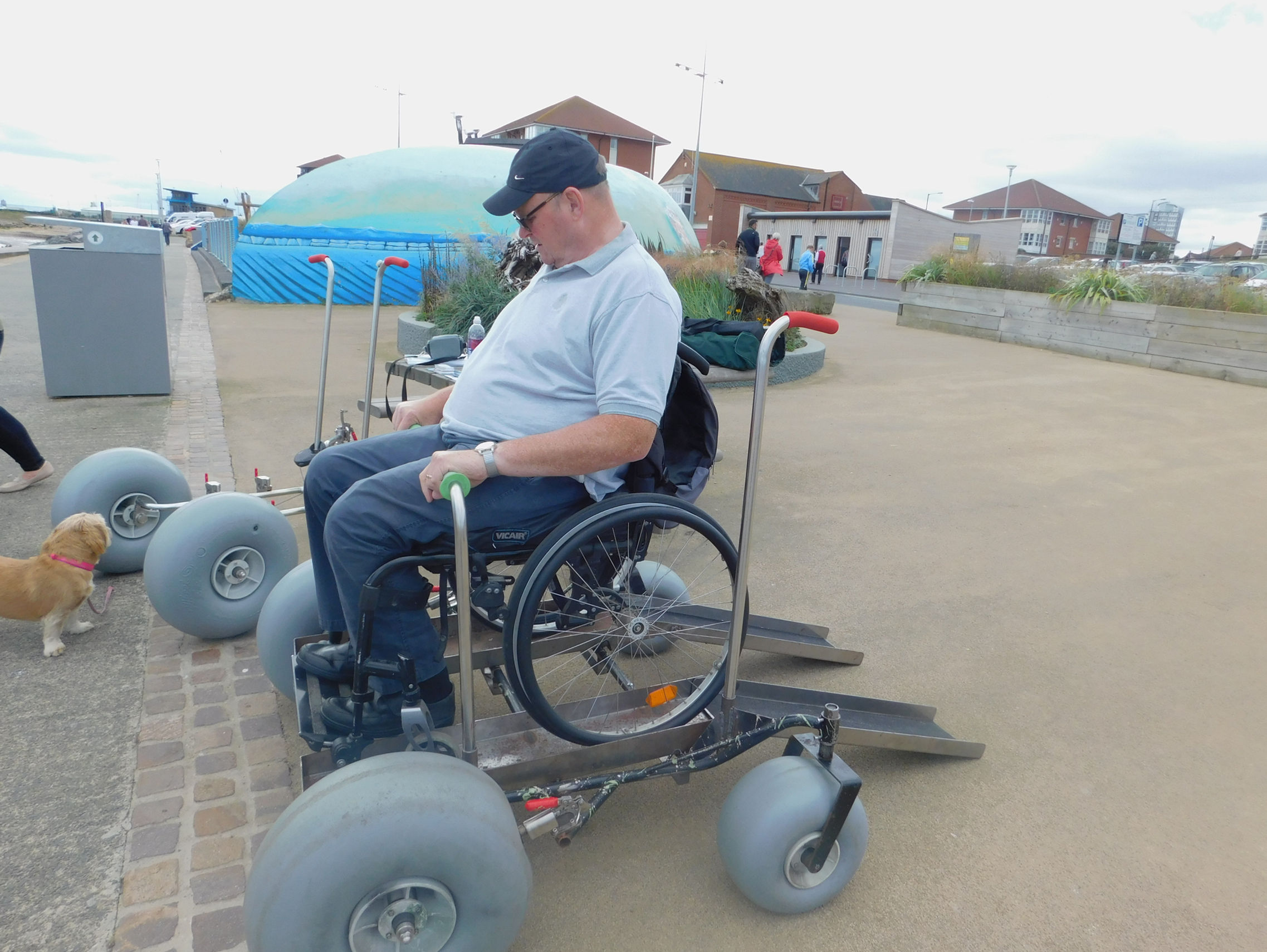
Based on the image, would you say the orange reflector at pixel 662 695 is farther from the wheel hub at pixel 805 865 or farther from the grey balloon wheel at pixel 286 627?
the grey balloon wheel at pixel 286 627

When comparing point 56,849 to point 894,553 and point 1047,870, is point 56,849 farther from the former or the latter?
point 894,553

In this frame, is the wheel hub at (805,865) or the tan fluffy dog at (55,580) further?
the tan fluffy dog at (55,580)

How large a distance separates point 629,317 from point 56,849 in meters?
1.90

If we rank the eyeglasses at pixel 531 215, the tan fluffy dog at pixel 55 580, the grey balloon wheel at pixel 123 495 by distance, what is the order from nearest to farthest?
the eyeglasses at pixel 531 215
the tan fluffy dog at pixel 55 580
the grey balloon wheel at pixel 123 495

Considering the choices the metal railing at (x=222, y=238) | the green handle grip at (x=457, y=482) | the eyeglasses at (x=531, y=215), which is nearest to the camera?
the green handle grip at (x=457, y=482)

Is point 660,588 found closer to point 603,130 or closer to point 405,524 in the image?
point 405,524

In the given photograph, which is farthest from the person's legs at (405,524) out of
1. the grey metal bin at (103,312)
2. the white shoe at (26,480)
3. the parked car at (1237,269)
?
the parked car at (1237,269)

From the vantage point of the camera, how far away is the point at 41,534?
3938 millimetres

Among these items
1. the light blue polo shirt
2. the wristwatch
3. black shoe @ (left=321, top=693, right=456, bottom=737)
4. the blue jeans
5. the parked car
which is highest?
the parked car

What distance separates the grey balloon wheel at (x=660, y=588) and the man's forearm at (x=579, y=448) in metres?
0.94

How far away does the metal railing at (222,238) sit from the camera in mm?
25922

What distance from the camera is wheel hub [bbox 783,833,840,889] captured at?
6.28ft

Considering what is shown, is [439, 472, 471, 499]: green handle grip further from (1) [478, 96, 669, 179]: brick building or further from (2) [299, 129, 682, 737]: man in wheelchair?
(1) [478, 96, 669, 179]: brick building

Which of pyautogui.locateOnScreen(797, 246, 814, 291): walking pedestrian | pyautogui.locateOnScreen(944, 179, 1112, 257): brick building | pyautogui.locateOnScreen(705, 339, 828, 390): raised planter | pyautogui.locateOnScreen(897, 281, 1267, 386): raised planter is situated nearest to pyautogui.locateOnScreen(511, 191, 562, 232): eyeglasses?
pyautogui.locateOnScreen(705, 339, 828, 390): raised planter
